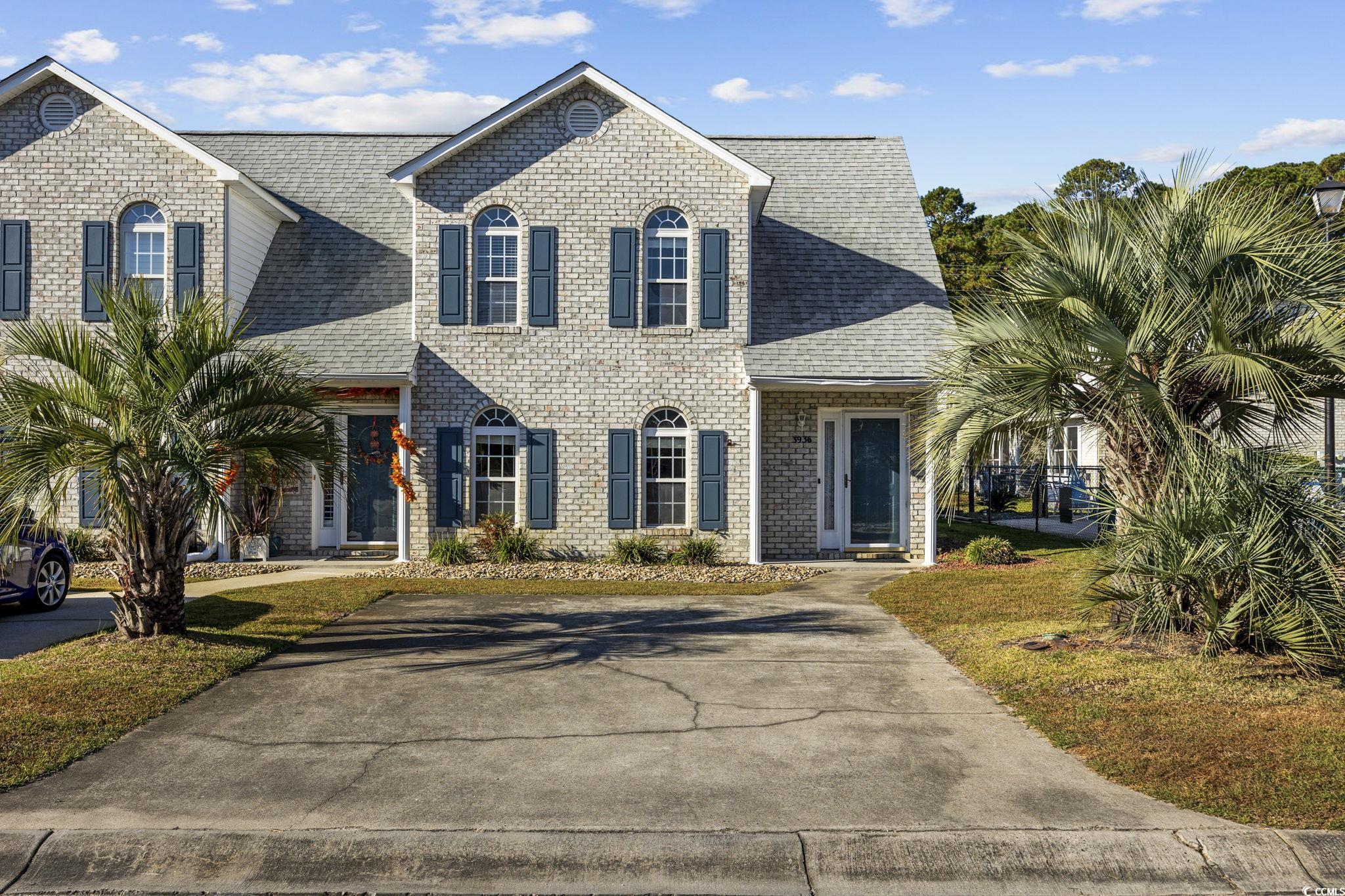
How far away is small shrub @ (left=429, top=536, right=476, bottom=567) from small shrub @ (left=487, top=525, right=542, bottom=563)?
33cm

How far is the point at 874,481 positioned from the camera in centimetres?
1747

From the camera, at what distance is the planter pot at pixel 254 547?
53.9 feet

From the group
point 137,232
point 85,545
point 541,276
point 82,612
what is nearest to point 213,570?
point 85,545

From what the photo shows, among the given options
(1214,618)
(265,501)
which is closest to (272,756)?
(1214,618)

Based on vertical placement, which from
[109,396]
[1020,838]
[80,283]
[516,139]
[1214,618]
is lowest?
[1020,838]

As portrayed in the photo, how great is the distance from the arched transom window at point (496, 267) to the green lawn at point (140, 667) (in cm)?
485

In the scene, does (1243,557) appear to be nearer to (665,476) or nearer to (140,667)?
(140,667)

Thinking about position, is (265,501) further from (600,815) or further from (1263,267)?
(1263,267)

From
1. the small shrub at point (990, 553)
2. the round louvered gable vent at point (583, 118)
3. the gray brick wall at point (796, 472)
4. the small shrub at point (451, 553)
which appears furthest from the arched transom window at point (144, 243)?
the small shrub at point (990, 553)

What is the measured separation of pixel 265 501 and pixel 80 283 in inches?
171

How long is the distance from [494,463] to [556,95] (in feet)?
19.0

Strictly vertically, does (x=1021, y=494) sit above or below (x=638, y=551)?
above

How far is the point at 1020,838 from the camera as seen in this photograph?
5.12 metres

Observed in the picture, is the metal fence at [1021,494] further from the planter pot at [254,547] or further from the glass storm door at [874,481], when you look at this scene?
the planter pot at [254,547]
